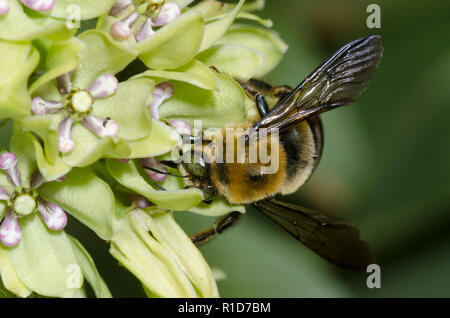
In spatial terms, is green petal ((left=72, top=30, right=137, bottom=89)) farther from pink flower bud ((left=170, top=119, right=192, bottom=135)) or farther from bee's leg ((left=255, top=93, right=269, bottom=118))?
bee's leg ((left=255, top=93, right=269, bottom=118))

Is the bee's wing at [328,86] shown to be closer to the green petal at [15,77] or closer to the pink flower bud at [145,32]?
the pink flower bud at [145,32]

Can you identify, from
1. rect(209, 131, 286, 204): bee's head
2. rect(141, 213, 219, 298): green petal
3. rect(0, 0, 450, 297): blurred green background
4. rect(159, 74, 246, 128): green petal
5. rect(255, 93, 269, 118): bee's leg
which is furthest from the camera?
rect(0, 0, 450, 297): blurred green background

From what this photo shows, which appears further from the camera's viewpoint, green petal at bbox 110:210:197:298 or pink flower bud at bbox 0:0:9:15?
green petal at bbox 110:210:197:298

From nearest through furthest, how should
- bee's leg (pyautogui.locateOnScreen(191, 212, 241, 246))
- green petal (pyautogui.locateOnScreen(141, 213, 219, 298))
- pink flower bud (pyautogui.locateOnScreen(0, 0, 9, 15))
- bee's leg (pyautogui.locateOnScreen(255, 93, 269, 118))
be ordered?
1. pink flower bud (pyautogui.locateOnScreen(0, 0, 9, 15))
2. green petal (pyautogui.locateOnScreen(141, 213, 219, 298))
3. bee's leg (pyautogui.locateOnScreen(255, 93, 269, 118))
4. bee's leg (pyautogui.locateOnScreen(191, 212, 241, 246))

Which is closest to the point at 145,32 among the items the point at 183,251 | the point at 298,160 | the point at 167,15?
the point at 167,15

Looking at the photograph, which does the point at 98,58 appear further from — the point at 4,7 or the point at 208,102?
the point at 208,102

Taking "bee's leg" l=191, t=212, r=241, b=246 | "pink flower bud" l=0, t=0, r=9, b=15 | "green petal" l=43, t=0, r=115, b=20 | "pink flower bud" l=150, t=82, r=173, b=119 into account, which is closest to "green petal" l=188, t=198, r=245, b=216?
"bee's leg" l=191, t=212, r=241, b=246
